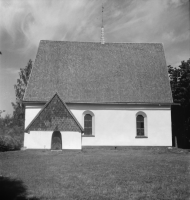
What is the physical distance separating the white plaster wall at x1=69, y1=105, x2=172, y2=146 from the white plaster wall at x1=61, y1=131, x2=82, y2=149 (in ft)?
8.78

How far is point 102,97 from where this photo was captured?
75.7ft

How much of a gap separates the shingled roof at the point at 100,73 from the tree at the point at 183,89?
199 centimetres

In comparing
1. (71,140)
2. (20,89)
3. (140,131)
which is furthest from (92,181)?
(20,89)

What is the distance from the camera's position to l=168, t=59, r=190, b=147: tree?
24.5m

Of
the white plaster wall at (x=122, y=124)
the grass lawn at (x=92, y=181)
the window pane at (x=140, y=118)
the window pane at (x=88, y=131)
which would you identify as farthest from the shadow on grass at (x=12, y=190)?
the window pane at (x=140, y=118)

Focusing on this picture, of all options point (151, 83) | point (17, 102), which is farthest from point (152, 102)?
point (17, 102)

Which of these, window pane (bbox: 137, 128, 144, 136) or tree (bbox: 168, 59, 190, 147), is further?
tree (bbox: 168, 59, 190, 147)

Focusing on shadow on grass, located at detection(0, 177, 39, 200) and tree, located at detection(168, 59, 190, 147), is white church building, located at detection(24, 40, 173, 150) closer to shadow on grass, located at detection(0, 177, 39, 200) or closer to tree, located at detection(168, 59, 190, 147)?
tree, located at detection(168, 59, 190, 147)

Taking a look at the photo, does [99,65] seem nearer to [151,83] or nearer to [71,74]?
[71,74]

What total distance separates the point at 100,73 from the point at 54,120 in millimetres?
7319

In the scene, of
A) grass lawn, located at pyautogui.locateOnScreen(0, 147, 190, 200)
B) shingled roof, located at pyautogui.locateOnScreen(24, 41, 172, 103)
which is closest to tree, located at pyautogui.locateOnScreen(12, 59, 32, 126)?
shingled roof, located at pyautogui.locateOnScreen(24, 41, 172, 103)

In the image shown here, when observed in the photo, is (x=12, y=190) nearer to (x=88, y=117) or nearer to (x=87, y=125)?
(x=87, y=125)

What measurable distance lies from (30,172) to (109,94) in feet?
44.8

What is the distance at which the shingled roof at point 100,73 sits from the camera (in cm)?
2312
